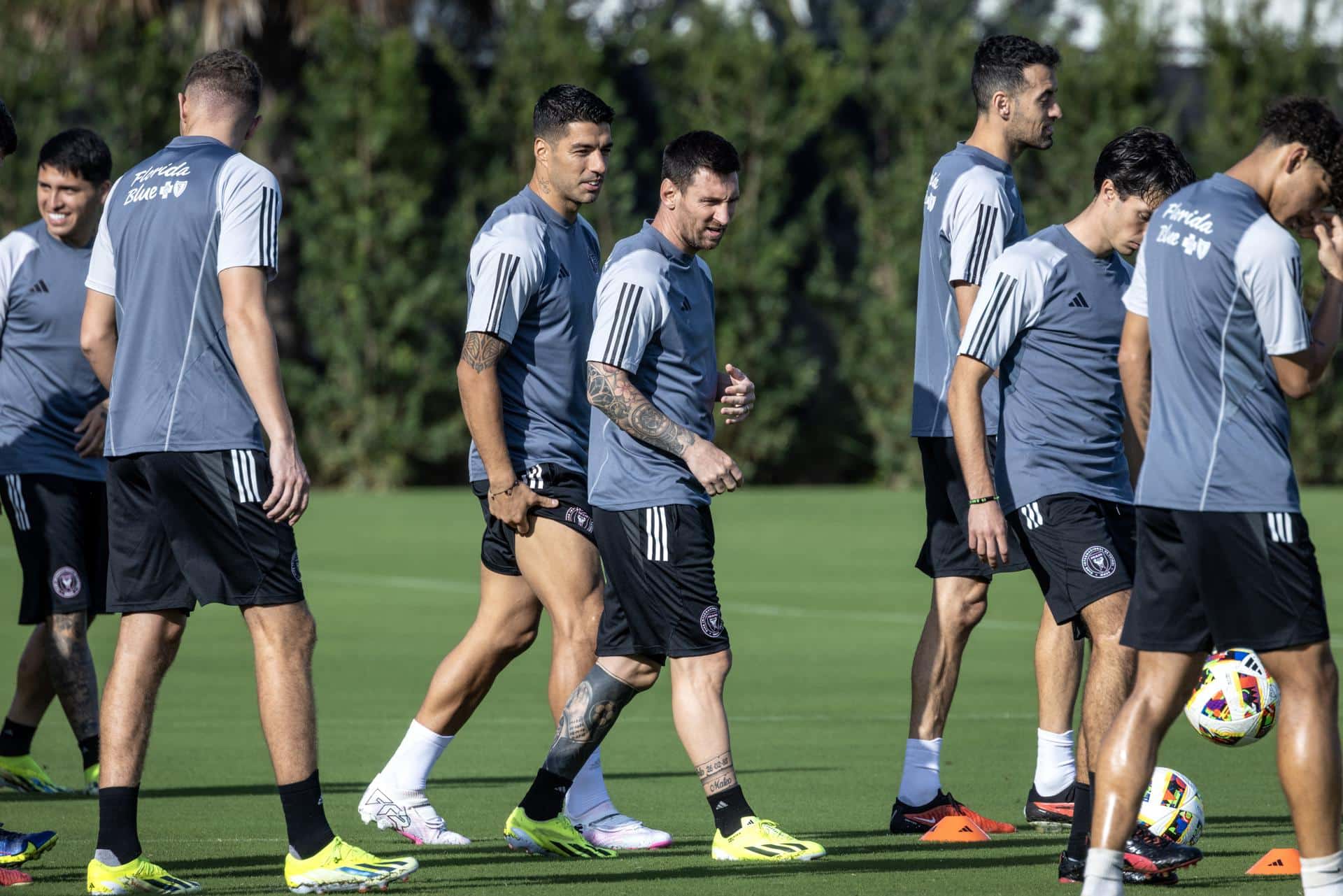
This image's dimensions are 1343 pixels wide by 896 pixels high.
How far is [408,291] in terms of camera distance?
89.0ft

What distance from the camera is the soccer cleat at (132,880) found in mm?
5766

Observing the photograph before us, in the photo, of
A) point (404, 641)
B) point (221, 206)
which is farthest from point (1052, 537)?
point (404, 641)

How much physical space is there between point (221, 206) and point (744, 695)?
5.68 m

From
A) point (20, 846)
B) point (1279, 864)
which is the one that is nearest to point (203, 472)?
point (20, 846)

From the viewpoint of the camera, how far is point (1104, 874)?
199 inches

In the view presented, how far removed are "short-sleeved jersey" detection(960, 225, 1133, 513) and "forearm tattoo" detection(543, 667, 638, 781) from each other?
1.48 metres

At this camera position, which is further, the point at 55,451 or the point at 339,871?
the point at 55,451

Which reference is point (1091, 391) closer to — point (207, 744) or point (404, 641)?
point (207, 744)

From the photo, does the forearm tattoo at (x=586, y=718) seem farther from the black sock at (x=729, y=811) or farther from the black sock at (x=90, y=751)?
A: the black sock at (x=90, y=751)

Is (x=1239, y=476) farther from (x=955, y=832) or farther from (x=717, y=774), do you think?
(x=955, y=832)

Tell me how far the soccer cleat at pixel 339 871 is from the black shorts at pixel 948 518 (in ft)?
8.31

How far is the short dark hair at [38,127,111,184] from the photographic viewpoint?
8258 millimetres

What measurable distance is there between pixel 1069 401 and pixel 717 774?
1.72m

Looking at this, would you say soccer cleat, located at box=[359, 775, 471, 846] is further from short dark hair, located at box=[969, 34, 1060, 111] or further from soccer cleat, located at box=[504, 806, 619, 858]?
short dark hair, located at box=[969, 34, 1060, 111]
